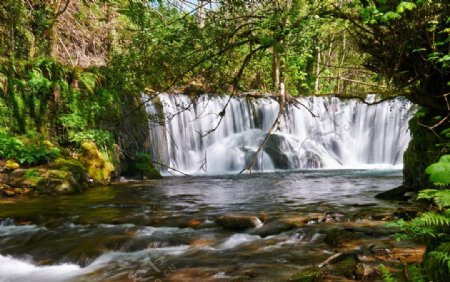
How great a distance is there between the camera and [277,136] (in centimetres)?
1719

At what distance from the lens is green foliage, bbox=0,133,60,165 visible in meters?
10.6

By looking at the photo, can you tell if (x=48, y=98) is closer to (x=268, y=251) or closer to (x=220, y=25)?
(x=220, y=25)

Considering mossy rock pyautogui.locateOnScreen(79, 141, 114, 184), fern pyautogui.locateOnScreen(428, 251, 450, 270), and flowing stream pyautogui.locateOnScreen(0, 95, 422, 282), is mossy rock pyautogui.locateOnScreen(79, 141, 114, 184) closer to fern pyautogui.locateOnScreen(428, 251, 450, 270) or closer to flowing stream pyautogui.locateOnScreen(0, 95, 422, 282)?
flowing stream pyautogui.locateOnScreen(0, 95, 422, 282)

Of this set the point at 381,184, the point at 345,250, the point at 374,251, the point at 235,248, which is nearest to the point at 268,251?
the point at 235,248

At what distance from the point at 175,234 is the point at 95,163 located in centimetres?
749

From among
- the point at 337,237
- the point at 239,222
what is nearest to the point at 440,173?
the point at 337,237

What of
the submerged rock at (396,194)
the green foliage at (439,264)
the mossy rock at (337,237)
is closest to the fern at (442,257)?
the green foliage at (439,264)

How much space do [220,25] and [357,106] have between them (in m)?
15.5

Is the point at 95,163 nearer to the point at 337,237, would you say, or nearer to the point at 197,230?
the point at 197,230

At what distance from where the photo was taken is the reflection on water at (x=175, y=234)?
4273mm

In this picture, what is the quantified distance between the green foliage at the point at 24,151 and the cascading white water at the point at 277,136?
4.73 meters

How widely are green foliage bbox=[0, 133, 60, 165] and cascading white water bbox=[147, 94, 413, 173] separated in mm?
4729

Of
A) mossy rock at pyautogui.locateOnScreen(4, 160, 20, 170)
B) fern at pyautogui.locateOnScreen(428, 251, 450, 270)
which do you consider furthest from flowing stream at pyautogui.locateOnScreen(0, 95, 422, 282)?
mossy rock at pyautogui.locateOnScreen(4, 160, 20, 170)

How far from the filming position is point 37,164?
10.8m
